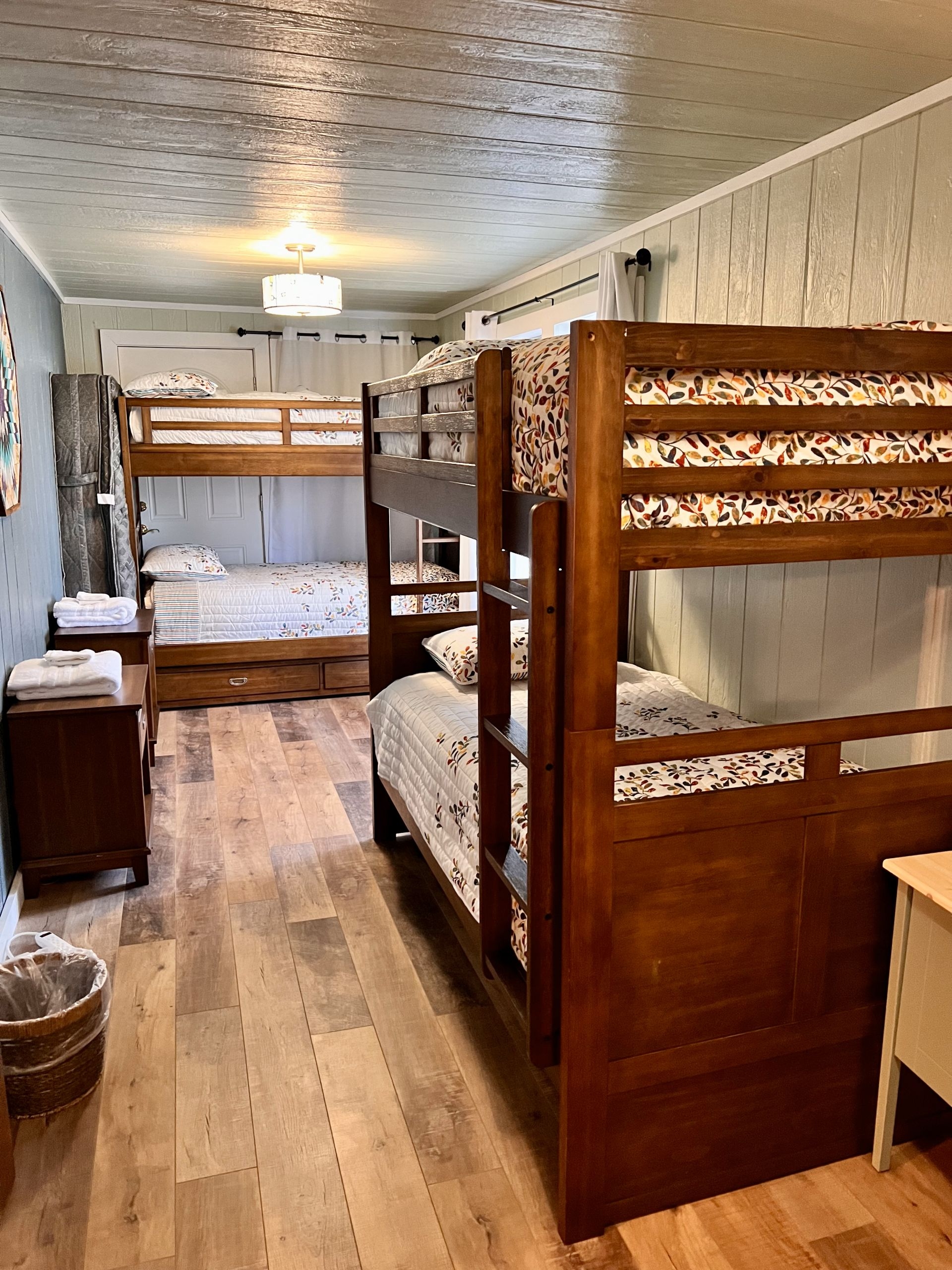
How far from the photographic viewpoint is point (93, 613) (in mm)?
4023

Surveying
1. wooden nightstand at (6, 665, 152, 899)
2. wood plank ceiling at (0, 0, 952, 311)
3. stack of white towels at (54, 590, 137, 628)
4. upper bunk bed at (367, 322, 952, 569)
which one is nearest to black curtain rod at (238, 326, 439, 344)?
wood plank ceiling at (0, 0, 952, 311)

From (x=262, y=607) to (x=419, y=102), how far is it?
10.7ft

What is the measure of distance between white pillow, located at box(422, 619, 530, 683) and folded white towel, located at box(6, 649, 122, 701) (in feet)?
3.57

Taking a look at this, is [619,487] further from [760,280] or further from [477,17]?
[760,280]

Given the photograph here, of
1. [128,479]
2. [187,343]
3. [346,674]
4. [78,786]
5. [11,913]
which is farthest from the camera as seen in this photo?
[187,343]

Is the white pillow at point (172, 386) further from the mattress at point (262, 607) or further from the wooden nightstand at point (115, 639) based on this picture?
the wooden nightstand at point (115, 639)

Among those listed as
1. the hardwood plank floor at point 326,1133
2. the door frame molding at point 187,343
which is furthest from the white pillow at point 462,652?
the door frame molding at point 187,343

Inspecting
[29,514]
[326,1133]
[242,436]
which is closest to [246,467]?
[242,436]

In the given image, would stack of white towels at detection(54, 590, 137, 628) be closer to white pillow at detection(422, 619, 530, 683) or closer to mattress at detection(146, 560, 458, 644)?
mattress at detection(146, 560, 458, 644)

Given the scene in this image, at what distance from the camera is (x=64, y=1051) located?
2.03 metres

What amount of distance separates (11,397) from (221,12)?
2.03 metres

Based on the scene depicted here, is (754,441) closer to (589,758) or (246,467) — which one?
(589,758)

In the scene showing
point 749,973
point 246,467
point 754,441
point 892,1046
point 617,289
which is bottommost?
point 892,1046

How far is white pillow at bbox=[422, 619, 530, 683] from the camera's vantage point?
3117mm
